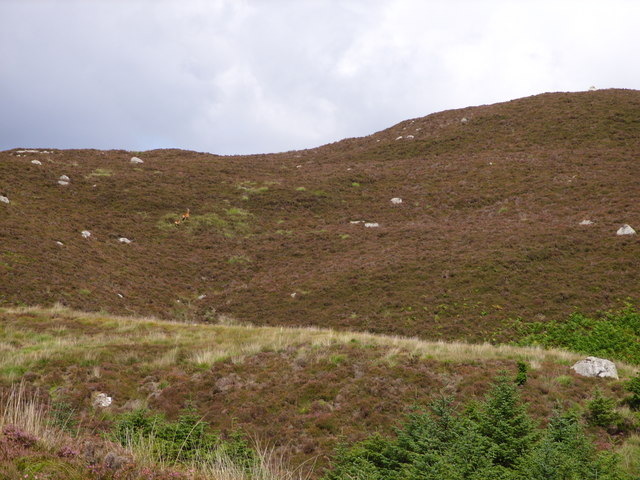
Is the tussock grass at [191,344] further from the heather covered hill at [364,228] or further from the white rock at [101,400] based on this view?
the heather covered hill at [364,228]

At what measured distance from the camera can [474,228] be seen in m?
35.5

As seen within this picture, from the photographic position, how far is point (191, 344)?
1783cm

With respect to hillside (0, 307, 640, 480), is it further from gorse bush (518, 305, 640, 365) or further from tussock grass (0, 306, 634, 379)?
gorse bush (518, 305, 640, 365)

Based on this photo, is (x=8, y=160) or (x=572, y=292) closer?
(x=572, y=292)

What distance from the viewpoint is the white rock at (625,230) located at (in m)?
28.5

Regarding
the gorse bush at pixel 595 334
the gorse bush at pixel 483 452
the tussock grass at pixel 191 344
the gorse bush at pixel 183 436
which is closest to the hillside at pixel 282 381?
the tussock grass at pixel 191 344

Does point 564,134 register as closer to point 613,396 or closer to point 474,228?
point 474,228

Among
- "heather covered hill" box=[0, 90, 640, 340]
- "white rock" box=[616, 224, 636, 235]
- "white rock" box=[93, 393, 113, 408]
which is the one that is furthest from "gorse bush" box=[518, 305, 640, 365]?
"white rock" box=[93, 393, 113, 408]

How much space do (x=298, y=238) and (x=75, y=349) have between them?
979 inches

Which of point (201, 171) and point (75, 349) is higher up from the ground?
point (201, 171)

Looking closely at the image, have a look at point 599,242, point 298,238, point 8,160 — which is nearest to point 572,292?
point 599,242

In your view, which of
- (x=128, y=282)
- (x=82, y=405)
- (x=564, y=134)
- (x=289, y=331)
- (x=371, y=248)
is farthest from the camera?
(x=564, y=134)

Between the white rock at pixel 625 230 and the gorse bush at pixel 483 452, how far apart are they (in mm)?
23082

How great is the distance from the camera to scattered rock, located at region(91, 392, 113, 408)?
12.6 metres
